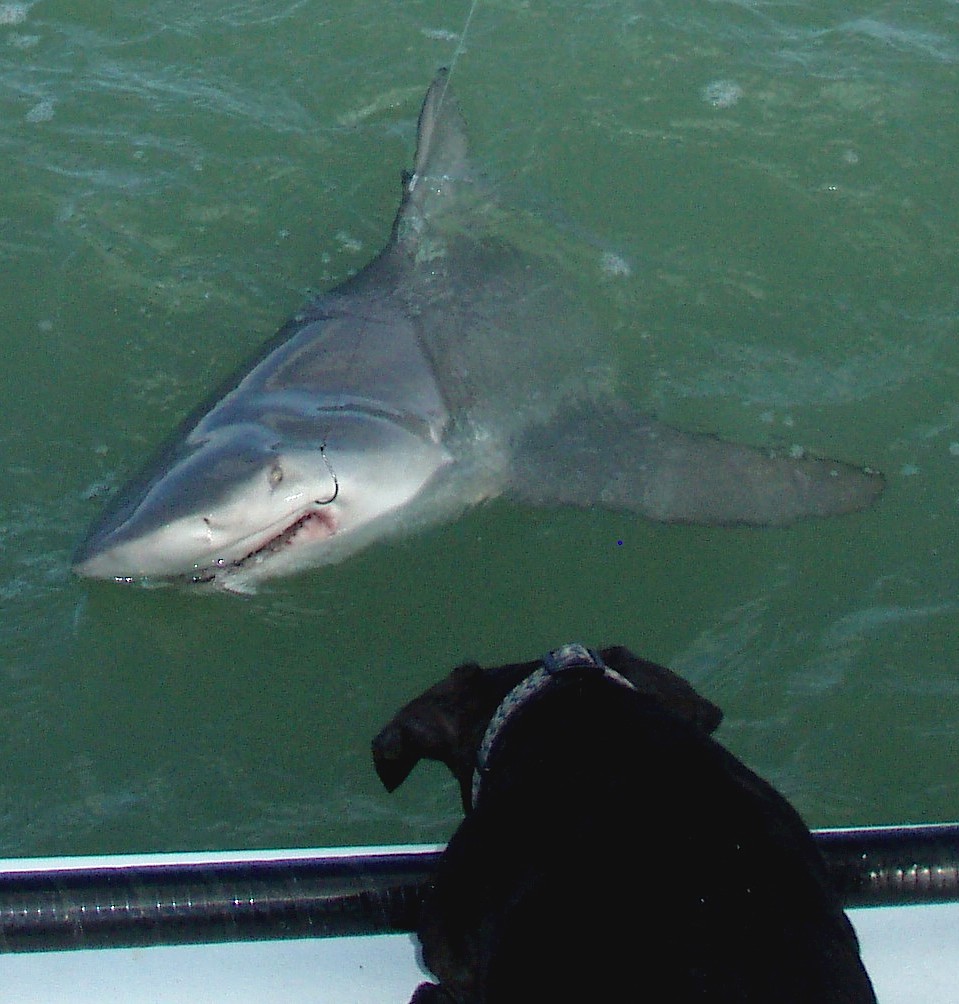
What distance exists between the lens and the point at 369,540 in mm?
4543

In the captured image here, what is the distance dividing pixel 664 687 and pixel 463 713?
0.42 metres

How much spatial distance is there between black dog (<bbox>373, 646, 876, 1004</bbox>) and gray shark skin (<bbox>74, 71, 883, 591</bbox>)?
6.73ft

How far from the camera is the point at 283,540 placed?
14.0 ft

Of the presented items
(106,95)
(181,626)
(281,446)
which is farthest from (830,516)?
(106,95)

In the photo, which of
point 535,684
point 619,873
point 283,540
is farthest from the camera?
point 283,540

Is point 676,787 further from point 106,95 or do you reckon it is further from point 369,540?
point 106,95

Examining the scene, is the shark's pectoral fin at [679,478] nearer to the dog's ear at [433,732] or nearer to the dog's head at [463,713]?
the dog's head at [463,713]

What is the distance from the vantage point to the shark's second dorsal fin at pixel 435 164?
5.68 m

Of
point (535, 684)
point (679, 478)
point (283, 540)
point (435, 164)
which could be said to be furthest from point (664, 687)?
point (435, 164)

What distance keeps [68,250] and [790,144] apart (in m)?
3.91

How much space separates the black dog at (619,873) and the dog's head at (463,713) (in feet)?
0.39

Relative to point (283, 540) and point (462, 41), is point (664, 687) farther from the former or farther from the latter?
point (462, 41)

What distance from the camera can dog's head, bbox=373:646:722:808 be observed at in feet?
8.23

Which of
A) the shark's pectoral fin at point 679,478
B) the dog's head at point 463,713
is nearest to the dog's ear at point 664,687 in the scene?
the dog's head at point 463,713
